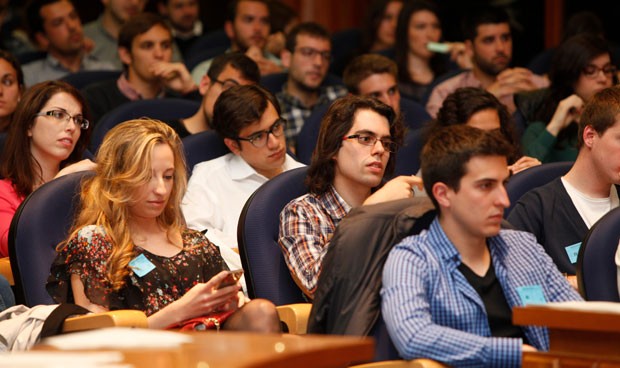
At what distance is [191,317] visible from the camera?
2.94 meters

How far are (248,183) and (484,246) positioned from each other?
1.48 meters

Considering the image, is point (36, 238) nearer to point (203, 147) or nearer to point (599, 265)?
point (203, 147)

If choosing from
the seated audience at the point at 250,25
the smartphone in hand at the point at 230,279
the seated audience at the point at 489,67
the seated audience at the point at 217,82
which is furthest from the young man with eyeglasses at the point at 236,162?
the seated audience at the point at 250,25

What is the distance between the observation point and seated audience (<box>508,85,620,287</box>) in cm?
341

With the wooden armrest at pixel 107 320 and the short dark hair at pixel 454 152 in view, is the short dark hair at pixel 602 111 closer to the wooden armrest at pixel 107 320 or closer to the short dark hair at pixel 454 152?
the short dark hair at pixel 454 152

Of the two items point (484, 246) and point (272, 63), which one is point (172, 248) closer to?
point (484, 246)

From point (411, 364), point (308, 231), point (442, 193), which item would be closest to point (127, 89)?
point (308, 231)

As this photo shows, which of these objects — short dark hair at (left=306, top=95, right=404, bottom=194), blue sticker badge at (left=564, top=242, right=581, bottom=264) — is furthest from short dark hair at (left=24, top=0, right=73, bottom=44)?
blue sticker badge at (left=564, top=242, right=581, bottom=264)

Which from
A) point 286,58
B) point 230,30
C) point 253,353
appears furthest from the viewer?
point 230,30

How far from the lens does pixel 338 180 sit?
3459mm

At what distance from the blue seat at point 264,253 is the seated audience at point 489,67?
7.49 ft

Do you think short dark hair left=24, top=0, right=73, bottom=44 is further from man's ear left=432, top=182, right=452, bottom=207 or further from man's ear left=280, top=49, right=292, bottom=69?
man's ear left=432, top=182, right=452, bottom=207

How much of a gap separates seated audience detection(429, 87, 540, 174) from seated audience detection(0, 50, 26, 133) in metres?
1.74

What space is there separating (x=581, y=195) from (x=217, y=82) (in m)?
1.84
